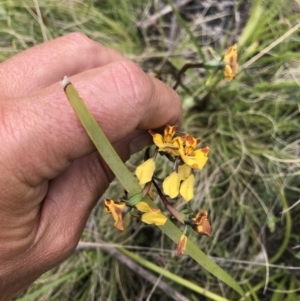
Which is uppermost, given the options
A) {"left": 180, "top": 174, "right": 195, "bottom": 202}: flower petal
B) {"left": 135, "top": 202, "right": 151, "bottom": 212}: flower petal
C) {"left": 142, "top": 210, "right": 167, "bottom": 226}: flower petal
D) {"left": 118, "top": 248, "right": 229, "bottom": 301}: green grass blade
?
{"left": 135, "top": 202, "right": 151, "bottom": 212}: flower petal

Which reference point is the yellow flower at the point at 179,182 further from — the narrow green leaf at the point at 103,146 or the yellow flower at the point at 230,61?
the yellow flower at the point at 230,61

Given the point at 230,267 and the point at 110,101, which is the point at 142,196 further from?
the point at 230,267

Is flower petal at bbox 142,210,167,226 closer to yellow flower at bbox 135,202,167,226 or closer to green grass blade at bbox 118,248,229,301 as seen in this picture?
yellow flower at bbox 135,202,167,226

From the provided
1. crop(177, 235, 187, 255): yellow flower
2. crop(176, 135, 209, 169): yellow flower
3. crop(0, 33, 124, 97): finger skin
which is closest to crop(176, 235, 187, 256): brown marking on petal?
crop(177, 235, 187, 255): yellow flower

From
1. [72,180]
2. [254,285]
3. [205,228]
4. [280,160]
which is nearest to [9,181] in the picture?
[72,180]

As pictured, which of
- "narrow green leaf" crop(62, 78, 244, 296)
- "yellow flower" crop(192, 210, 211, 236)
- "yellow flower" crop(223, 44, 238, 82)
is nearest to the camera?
"narrow green leaf" crop(62, 78, 244, 296)

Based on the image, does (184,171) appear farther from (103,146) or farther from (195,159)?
(103,146)
